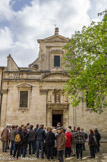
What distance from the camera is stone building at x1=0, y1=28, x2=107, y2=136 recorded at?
21859 millimetres

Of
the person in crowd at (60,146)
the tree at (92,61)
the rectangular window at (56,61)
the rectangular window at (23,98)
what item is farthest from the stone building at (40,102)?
the person in crowd at (60,146)

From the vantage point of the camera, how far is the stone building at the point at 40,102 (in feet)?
71.7

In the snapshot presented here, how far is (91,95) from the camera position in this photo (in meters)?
12.3

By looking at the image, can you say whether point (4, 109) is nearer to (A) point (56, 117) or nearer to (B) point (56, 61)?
(A) point (56, 117)

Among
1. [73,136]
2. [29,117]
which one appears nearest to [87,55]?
[73,136]

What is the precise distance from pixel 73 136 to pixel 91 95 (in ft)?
10.4

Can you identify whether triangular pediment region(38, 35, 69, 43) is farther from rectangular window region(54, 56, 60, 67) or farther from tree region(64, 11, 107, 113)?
tree region(64, 11, 107, 113)

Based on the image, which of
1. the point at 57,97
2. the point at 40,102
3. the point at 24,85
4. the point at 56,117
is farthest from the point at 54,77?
the point at 56,117

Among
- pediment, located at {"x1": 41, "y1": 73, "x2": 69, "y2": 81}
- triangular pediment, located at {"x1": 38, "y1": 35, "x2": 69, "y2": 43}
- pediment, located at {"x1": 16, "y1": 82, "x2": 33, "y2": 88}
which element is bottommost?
pediment, located at {"x1": 16, "y1": 82, "x2": 33, "y2": 88}

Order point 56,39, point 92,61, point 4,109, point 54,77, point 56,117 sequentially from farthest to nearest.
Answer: point 56,39 < point 56,117 < point 54,77 < point 4,109 < point 92,61

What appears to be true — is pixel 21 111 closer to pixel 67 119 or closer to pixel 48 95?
pixel 48 95

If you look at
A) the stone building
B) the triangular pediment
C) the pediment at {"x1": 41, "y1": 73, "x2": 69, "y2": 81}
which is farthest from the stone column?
the triangular pediment

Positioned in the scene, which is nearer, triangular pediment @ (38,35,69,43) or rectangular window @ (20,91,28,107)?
rectangular window @ (20,91,28,107)

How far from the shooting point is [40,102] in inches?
877
